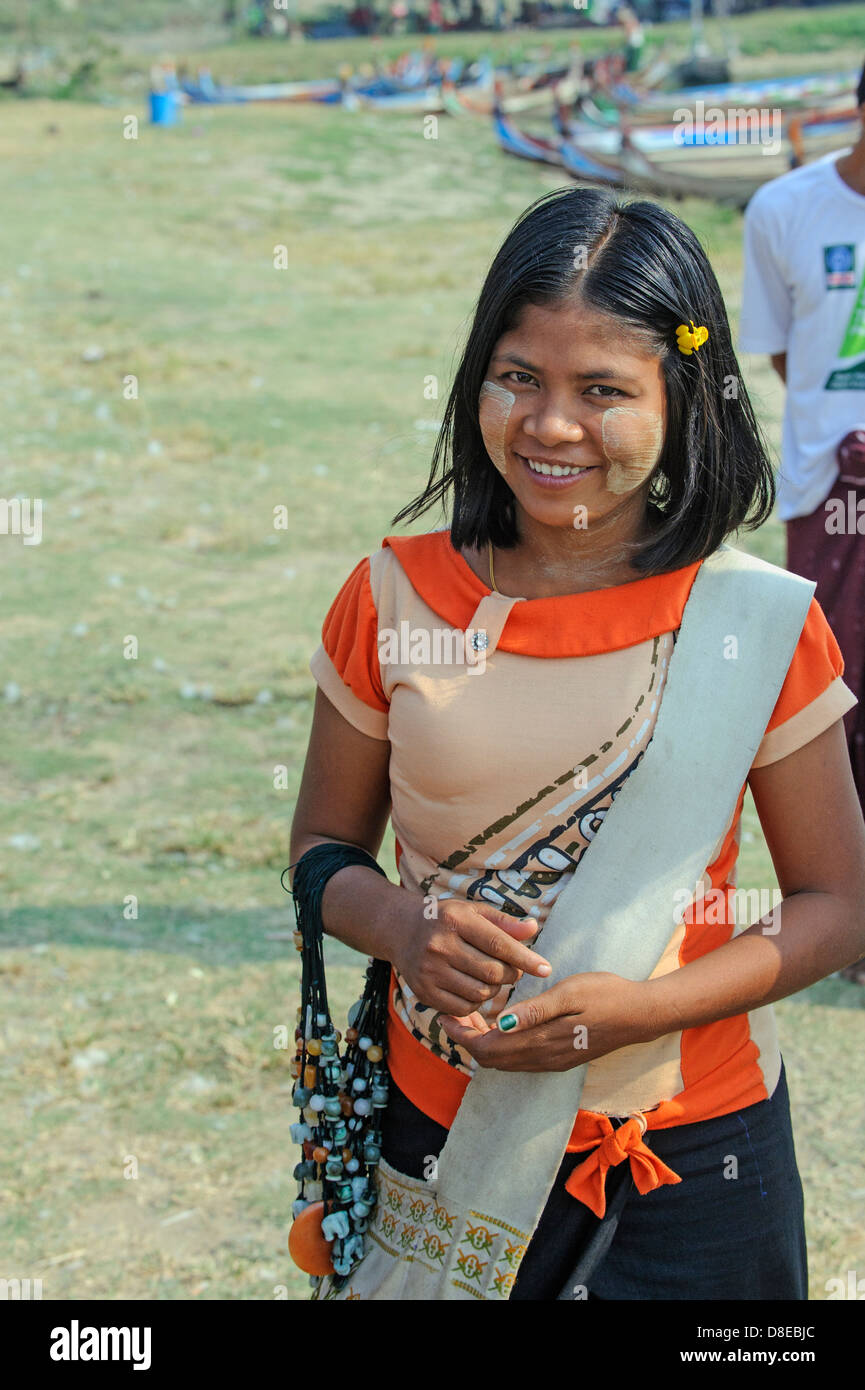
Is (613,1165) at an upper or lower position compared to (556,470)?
lower

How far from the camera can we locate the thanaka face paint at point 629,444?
1614mm

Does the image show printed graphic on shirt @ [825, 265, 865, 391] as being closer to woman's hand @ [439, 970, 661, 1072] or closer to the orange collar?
the orange collar

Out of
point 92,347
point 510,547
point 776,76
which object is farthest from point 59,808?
point 776,76

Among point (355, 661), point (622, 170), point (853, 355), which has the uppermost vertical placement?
point (622, 170)

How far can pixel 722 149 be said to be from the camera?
83.4 ft

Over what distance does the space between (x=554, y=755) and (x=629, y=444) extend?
349 mm

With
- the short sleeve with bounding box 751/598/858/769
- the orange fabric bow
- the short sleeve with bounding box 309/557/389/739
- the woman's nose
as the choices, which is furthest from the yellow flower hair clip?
the orange fabric bow

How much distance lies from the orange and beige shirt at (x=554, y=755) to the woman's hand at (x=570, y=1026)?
0.08 metres

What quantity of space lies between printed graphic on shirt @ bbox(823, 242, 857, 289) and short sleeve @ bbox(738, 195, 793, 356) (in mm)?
142

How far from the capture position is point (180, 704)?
5.68 meters

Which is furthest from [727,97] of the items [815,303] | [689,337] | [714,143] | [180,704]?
[689,337]

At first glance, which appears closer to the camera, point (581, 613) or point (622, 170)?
point (581, 613)

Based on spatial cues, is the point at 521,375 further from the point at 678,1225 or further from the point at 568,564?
the point at 678,1225

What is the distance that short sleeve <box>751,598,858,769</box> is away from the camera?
164 centimetres
